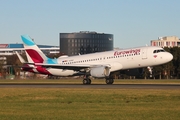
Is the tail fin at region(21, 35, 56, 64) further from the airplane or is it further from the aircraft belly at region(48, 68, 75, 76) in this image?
the airplane

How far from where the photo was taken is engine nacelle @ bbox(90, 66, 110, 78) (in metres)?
61.1

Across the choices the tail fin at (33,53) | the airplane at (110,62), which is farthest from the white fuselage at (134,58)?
the tail fin at (33,53)

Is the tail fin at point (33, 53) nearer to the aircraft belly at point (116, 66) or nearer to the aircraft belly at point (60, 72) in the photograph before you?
the aircraft belly at point (60, 72)

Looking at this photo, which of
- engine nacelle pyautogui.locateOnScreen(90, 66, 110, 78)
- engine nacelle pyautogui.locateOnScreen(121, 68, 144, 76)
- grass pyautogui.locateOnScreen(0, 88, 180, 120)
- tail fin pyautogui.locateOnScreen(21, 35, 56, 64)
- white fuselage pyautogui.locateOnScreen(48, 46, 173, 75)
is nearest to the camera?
grass pyautogui.locateOnScreen(0, 88, 180, 120)

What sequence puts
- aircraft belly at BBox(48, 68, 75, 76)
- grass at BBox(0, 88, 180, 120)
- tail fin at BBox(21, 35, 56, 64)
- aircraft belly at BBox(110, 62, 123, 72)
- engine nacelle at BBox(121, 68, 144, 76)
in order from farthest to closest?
tail fin at BBox(21, 35, 56, 64) < aircraft belly at BBox(48, 68, 75, 76) < engine nacelle at BBox(121, 68, 144, 76) < aircraft belly at BBox(110, 62, 123, 72) < grass at BBox(0, 88, 180, 120)

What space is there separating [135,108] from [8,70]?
134m

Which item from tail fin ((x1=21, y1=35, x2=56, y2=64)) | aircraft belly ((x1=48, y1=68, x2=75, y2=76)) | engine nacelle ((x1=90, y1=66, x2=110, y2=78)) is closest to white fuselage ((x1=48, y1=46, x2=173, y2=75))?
engine nacelle ((x1=90, y1=66, x2=110, y2=78))

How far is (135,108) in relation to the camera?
2788 cm

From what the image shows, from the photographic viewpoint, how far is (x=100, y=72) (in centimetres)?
6106

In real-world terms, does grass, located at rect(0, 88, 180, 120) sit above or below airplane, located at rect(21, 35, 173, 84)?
below

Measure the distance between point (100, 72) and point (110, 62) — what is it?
252cm

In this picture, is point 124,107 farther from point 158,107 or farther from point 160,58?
point 160,58

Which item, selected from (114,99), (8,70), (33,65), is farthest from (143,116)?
(8,70)

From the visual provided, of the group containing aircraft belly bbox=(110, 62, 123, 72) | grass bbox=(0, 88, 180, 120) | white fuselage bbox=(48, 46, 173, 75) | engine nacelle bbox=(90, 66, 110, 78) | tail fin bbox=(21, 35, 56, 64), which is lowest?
grass bbox=(0, 88, 180, 120)
